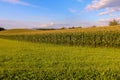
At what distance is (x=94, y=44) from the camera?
2962 cm

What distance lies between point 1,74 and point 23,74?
3.06 ft

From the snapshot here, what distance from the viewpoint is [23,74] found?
30.2 feet

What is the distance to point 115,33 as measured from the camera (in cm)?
2742

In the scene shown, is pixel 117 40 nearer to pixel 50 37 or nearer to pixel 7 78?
pixel 50 37

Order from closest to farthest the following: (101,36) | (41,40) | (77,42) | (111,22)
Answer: (101,36) < (77,42) < (41,40) < (111,22)

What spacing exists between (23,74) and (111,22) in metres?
65.3

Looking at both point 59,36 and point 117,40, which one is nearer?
point 117,40

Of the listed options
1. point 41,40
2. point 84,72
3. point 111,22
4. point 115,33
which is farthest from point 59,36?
point 111,22

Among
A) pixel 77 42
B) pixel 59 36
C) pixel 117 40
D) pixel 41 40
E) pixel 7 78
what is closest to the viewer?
pixel 7 78

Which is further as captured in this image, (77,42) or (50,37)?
(50,37)

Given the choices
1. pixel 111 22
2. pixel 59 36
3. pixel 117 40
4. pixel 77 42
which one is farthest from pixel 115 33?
pixel 111 22

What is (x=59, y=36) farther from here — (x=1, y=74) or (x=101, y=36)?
(x=1, y=74)

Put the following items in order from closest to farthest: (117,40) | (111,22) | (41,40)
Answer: (117,40) < (41,40) < (111,22)

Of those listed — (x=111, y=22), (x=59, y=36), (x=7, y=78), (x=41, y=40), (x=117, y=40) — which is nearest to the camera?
(x=7, y=78)
